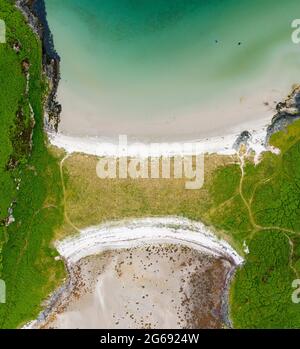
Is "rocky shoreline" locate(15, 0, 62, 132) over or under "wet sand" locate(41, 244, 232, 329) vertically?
over

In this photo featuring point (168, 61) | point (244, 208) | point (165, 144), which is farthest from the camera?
point (168, 61)

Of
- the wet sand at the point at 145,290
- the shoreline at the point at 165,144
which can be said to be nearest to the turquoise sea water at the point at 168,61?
the shoreline at the point at 165,144

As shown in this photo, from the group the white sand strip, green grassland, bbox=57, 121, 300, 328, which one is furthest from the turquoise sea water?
the white sand strip

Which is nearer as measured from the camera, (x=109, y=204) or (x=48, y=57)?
(x=109, y=204)

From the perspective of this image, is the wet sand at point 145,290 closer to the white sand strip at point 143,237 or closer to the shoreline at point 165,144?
the white sand strip at point 143,237

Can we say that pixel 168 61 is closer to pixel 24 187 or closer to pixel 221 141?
pixel 221 141

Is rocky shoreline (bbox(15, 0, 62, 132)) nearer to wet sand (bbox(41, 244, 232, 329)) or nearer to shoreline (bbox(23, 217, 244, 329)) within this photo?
shoreline (bbox(23, 217, 244, 329))

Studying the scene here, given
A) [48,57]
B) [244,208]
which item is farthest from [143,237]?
[48,57]
